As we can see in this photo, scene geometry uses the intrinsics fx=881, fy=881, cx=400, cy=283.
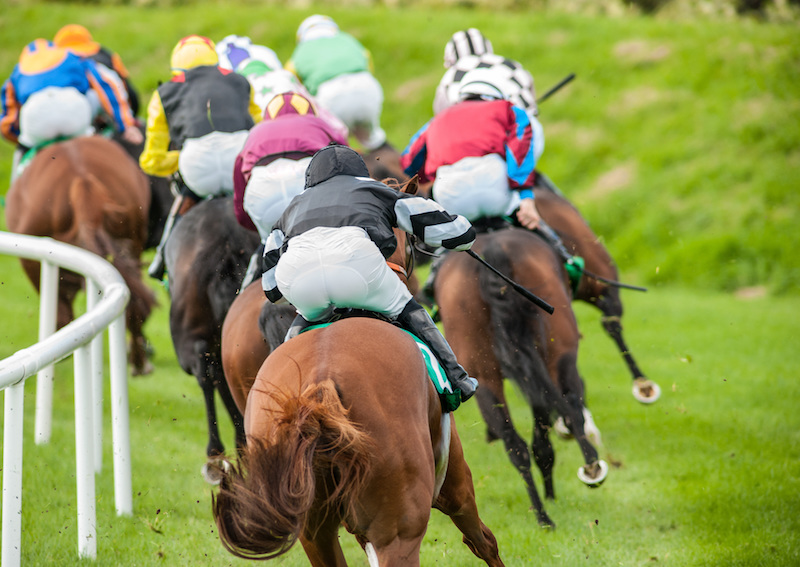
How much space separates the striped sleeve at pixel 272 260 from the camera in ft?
10.8

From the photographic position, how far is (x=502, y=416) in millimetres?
4500

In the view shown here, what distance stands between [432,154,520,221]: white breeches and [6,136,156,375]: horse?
2.45 meters

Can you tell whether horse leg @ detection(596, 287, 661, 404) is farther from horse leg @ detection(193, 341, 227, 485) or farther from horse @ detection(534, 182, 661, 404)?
horse leg @ detection(193, 341, 227, 485)

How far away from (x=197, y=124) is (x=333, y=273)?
2351mm

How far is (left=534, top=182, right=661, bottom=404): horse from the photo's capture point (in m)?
5.45

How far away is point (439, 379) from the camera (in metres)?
3.00

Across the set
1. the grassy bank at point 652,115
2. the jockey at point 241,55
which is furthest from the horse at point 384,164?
the grassy bank at point 652,115

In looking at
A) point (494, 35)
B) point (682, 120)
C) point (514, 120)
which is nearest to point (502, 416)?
point (514, 120)

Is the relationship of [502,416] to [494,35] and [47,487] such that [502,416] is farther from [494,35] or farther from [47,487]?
[494,35]

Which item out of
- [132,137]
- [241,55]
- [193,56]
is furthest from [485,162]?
[132,137]

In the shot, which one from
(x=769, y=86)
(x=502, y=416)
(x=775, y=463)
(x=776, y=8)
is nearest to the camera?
(x=502, y=416)

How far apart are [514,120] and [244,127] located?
4.98 feet

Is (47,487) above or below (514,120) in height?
below

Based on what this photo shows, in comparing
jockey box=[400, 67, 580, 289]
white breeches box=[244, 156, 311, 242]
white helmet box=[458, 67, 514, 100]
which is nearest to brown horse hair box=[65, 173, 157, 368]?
white breeches box=[244, 156, 311, 242]
